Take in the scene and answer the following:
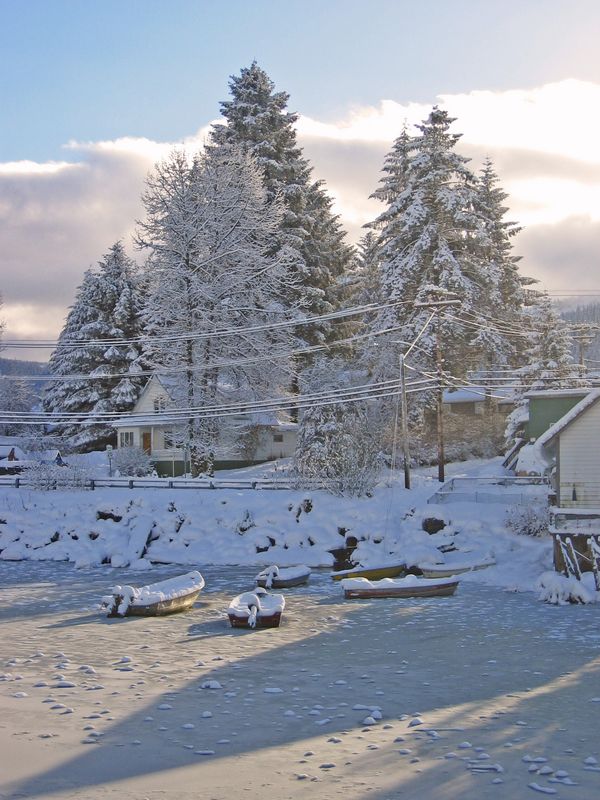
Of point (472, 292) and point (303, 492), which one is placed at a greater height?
point (472, 292)

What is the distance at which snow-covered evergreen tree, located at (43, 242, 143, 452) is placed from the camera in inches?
2453

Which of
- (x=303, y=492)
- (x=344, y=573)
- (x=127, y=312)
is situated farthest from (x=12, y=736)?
(x=127, y=312)

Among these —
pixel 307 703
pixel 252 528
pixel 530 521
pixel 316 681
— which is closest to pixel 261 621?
pixel 316 681

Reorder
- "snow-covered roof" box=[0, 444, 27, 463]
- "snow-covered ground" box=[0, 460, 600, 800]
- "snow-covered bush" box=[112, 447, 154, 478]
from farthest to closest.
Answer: "snow-covered roof" box=[0, 444, 27, 463] → "snow-covered bush" box=[112, 447, 154, 478] → "snow-covered ground" box=[0, 460, 600, 800]

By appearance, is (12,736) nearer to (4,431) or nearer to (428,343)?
(428,343)

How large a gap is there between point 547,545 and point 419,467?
21.0 metres

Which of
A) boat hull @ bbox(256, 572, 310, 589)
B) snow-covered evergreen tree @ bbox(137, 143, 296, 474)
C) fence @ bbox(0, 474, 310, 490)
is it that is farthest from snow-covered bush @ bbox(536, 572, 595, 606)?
snow-covered evergreen tree @ bbox(137, 143, 296, 474)

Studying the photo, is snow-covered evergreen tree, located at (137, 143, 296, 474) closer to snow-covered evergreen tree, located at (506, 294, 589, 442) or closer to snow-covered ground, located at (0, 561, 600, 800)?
snow-covered evergreen tree, located at (506, 294, 589, 442)

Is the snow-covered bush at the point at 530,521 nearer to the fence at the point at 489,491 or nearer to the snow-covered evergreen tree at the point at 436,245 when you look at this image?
the fence at the point at 489,491

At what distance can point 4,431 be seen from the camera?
7406 centimetres

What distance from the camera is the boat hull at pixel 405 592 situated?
27.9 m

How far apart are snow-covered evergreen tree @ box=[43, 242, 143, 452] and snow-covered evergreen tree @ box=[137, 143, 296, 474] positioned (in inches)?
706

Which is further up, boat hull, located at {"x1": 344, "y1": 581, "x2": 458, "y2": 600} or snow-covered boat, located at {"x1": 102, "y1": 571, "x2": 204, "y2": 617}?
snow-covered boat, located at {"x1": 102, "y1": 571, "x2": 204, "y2": 617}

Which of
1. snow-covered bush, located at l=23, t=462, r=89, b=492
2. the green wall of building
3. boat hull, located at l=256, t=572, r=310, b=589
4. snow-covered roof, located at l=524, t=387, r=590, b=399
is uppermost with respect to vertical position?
snow-covered roof, located at l=524, t=387, r=590, b=399
